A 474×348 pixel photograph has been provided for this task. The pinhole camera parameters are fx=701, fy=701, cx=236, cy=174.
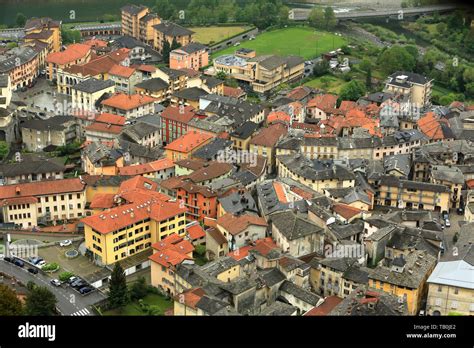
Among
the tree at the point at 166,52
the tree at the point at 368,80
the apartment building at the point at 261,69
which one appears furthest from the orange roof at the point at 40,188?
the tree at the point at 368,80

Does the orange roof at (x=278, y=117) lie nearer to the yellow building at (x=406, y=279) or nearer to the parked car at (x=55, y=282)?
the yellow building at (x=406, y=279)

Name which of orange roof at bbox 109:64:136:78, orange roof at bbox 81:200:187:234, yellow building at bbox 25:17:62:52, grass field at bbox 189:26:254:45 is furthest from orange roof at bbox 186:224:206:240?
grass field at bbox 189:26:254:45

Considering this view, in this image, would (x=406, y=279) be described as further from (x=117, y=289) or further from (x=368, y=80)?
(x=368, y=80)

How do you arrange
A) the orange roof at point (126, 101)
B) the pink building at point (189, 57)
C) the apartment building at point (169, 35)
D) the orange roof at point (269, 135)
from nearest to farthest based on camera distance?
the orange roof at point (269, 135) < the orange roof at point (126, 101) < the pink building at point (189, 57) < the apartment building at point (169, 35)

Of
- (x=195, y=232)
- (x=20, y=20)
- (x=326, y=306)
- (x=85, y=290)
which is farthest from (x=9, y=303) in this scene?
(x=20, y=20)

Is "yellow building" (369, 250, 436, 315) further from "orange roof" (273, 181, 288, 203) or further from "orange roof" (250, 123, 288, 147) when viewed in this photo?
"orange roof" (250, 123, 288, 147)

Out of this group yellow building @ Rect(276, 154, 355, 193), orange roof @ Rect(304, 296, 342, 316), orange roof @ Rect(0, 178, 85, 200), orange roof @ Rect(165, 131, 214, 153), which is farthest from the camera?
orange roof @ Rect(165, 131, 214, 153)

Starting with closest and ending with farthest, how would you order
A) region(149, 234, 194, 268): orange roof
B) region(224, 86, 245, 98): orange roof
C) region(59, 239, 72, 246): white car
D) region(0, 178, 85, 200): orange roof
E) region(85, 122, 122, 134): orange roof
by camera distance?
1. region(149, 234, 194, 268): orange roof
2. region(59, 239, 72, 246): white car
3. region(0, 178, 85, 200): orange roof
4. region(85, 122, 122, 134): orange roof
5. region(224, 86, 245, 98): orange roof
